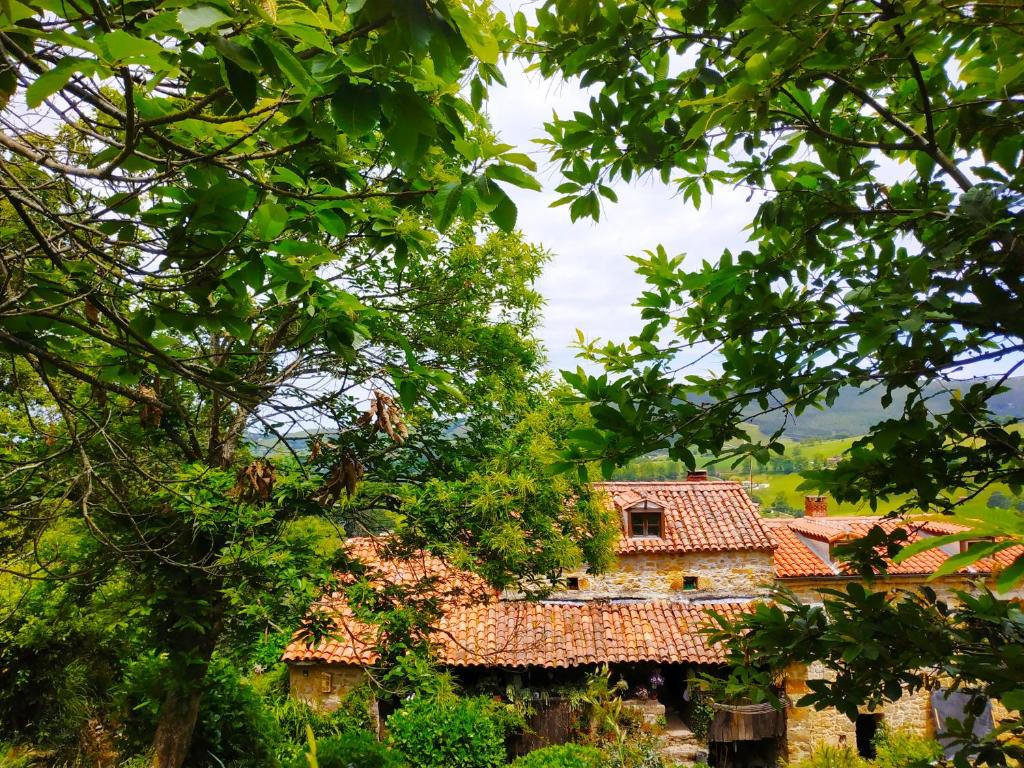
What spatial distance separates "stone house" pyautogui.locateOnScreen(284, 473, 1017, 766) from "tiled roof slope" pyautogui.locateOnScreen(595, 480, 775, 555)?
3 cm

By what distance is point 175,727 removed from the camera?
6.32 metres

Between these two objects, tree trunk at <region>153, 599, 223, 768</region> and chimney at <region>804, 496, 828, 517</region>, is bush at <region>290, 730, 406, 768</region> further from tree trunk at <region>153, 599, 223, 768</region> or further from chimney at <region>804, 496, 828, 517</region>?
chimney at <region>804, 496, 828, 517</region>

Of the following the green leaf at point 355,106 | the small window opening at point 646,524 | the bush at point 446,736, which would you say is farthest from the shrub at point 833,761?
the green leaf at point 355,106

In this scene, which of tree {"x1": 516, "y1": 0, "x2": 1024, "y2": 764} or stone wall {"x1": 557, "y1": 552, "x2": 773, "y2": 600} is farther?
stone wall {"x1": 557, "y1": 552, "x2": 773, "y2": 600}

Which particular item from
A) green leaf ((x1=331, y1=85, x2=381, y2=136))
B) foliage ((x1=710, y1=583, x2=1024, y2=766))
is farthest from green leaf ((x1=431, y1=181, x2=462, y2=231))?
foliage ((x1=710, y1=583, x2=1024, y2=766))

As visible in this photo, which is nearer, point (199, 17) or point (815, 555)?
point (199, 17)

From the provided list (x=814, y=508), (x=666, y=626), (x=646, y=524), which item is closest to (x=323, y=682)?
(x=666, y=626)

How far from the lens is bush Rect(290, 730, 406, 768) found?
7109 millimetres

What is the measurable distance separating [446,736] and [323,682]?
3.80 meters

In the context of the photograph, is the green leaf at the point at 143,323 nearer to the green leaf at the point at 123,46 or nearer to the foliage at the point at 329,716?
the green leaf at the point at 123,46

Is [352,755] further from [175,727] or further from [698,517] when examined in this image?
[698,517]

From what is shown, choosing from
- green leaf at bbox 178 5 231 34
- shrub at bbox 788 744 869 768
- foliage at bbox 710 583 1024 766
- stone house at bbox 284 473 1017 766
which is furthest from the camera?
stone house at bbox 284 473 1017 766

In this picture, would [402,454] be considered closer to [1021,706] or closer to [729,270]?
[729,270]

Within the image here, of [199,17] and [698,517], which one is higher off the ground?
[698,517]
